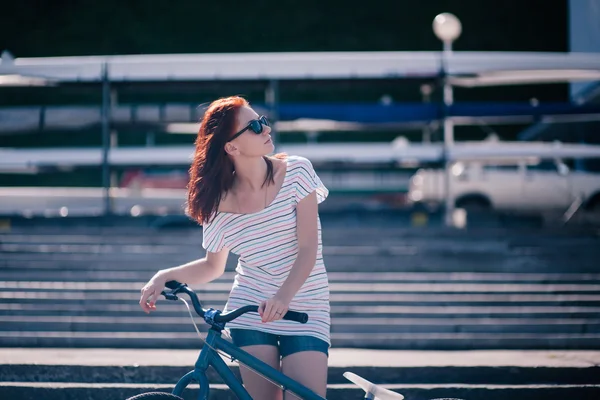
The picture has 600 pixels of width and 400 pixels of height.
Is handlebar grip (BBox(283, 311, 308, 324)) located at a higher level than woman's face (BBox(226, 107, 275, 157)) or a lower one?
lower

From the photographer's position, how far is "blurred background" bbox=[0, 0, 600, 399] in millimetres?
7750

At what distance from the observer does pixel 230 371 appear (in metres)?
3.03

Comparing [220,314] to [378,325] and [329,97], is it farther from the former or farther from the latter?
[329,97]

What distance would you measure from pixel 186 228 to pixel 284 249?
732cm

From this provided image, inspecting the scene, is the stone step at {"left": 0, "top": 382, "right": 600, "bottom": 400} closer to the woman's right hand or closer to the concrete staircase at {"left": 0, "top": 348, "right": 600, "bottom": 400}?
the concrete staircase at {"left": 0, "top": 348, "right": 600, "bottom": 400}

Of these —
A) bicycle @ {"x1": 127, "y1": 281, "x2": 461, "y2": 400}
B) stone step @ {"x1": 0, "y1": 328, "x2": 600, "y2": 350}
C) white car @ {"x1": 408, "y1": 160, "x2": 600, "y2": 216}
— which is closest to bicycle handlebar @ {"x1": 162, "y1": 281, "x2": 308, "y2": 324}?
bicycle @ {"x1": 127, "y1": 281, "x2": 461, "y2": 400}

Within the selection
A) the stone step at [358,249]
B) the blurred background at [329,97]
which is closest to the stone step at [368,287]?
the stone step at [358,249]

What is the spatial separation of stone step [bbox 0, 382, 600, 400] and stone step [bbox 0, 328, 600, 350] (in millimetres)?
1629

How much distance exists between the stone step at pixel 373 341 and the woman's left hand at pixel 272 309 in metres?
4.57

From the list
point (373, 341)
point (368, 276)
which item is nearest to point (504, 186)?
point (368, 276)

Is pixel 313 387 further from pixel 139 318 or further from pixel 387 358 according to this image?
pixel 139 318

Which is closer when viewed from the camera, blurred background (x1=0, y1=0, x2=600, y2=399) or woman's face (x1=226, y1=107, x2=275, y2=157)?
woman's face (x1=226, y1=107, x2=275, y2=157)

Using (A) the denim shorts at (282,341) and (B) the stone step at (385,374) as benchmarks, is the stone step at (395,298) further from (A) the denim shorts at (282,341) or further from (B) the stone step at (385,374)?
(A) the denim shorts at (282,341)

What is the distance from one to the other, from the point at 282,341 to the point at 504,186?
54.3 feet
